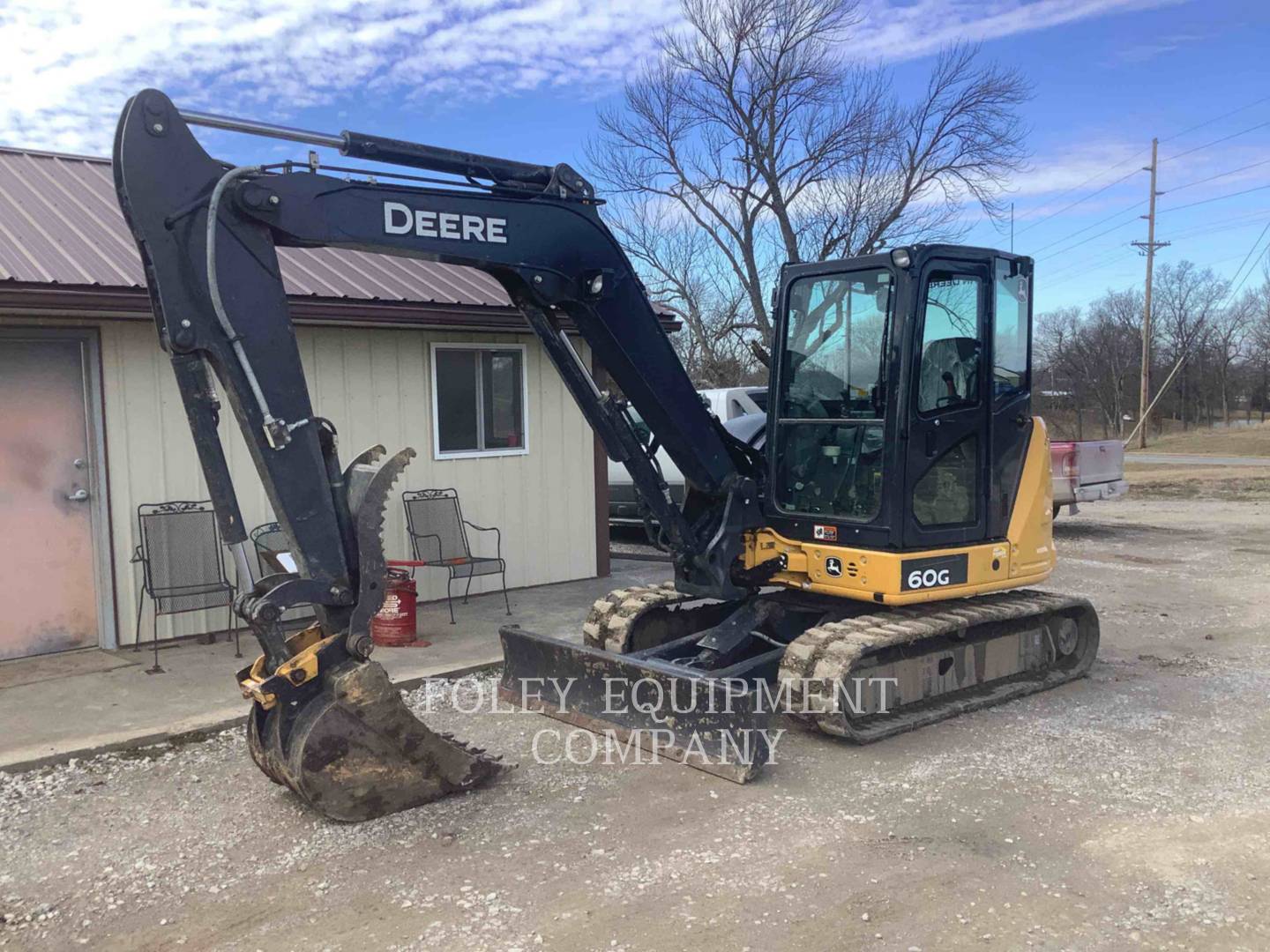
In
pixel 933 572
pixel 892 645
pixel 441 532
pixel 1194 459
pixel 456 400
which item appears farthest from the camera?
pixel 1194 459

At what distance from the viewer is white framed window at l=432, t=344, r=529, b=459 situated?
888 centimetres

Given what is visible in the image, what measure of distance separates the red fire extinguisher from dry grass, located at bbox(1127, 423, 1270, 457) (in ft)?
106

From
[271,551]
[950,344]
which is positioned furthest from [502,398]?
[950,344]

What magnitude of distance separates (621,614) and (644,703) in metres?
1.19

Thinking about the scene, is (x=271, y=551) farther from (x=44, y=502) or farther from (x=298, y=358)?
(x=298, y=358)

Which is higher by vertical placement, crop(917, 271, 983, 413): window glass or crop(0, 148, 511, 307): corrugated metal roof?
crop(0, 148, 511, 307): corrugated metal roof

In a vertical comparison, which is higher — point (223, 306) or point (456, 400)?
point (223, 306)

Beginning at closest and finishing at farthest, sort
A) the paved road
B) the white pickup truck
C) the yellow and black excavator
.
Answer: the yellow and black excavator < the white pickup truck < the paved road

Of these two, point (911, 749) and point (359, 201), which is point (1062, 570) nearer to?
point (911, 749)

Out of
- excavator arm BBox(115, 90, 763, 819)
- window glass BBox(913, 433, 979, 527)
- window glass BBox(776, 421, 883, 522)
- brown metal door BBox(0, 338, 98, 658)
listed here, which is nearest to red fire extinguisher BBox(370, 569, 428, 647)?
brown metal door BBox(0, 338, 98, 658)

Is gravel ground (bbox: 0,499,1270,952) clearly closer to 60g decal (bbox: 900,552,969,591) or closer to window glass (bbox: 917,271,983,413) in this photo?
60g decal (bbox: 900,552,969,591)

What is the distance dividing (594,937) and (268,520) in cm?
539

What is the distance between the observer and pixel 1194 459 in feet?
99.8

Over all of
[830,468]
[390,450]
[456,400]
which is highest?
[456,400]
